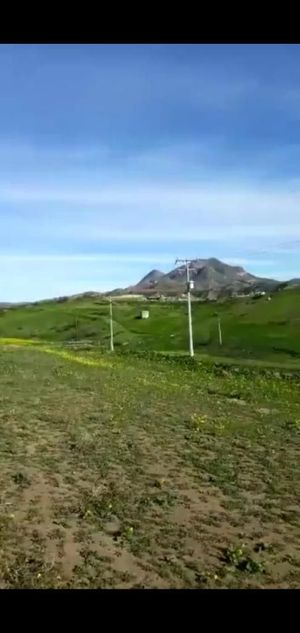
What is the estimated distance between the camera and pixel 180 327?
135500mm

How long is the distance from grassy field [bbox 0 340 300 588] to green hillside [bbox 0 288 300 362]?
56534 mm

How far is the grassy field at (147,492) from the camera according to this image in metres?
9.50

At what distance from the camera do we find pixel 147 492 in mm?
14164

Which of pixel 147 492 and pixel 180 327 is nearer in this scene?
pixel 147 492

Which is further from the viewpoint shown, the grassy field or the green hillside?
the green hillside

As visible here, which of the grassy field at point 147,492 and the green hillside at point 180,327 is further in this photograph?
the green hillside at point 180,327

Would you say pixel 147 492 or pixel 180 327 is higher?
pixel 180 327

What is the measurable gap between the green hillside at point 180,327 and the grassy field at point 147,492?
56.5 m

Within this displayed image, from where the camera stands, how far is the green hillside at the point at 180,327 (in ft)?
330

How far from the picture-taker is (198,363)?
197ft

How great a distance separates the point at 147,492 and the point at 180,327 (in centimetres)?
A: 12153

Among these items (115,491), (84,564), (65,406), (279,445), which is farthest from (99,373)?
(84,564)

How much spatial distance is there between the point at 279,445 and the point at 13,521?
11.2 metres

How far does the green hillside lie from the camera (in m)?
101
